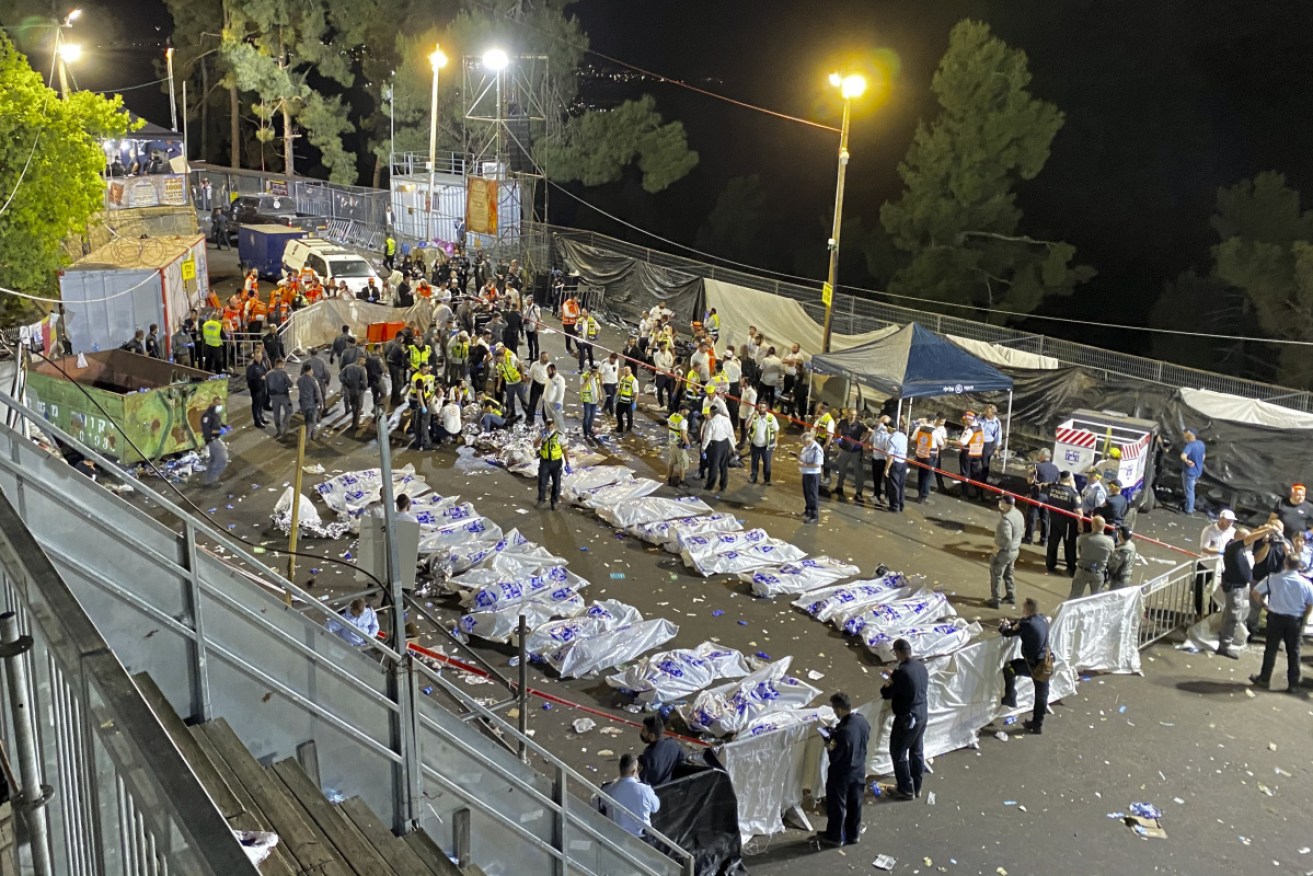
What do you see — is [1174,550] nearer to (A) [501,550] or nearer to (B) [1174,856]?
(B) [1174,856]

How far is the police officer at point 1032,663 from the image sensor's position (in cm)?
1057

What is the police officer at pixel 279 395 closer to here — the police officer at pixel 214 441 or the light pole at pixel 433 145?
the police officer at pixel 214 441

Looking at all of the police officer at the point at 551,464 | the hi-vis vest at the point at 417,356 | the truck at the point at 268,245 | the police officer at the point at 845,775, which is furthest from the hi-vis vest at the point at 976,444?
the truck at the point at 268,245

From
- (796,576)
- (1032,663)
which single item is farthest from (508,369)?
(1032,663)

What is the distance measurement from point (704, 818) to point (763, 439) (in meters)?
9.80

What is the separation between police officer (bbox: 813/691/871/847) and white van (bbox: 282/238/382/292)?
75.0 ft

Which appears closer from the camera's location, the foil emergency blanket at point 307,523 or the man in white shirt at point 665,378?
the foil emergency blanket at point 307,523

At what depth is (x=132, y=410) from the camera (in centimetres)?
1686

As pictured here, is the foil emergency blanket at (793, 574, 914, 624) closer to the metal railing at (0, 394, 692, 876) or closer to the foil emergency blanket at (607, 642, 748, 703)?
the foil emergency blanket at (607, 642, 748, 703)

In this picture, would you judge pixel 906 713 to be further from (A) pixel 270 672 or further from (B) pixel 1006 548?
(A) pixel 270 672

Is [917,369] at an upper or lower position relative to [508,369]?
upper

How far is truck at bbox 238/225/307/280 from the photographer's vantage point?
35.0 meters

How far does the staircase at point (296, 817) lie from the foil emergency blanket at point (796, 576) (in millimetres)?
8569

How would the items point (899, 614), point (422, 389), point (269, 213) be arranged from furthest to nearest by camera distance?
point (269, 213) → point (422, 389) → point (899, 614)
